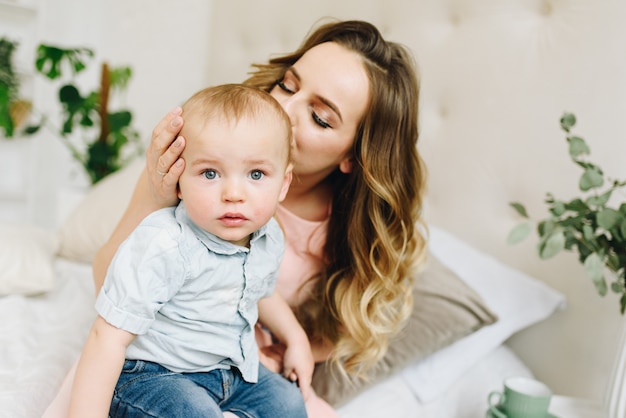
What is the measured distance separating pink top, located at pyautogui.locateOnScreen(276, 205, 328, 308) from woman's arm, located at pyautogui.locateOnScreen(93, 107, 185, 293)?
1.17 ft

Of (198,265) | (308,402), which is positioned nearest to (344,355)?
(308,402)

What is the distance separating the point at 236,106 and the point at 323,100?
346mm

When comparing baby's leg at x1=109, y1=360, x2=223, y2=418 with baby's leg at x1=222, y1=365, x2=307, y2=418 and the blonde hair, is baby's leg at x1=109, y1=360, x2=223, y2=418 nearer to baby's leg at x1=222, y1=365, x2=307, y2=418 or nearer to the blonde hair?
baby's leg at x1=222, y1=365, x2=307, y2=418

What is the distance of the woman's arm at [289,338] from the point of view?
1136 millimetres

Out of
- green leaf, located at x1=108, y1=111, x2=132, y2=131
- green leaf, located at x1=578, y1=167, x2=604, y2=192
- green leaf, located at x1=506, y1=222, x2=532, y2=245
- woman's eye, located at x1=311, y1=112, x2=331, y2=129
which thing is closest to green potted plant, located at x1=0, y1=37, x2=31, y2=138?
green leaf, located at x1=108, y1=111, x2=132, y2=131

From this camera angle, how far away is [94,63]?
2736mm

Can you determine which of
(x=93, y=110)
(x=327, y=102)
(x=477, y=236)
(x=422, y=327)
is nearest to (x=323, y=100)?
(x=327, y=102)

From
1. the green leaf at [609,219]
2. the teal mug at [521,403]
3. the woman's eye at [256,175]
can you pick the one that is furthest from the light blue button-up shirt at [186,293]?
the green leaf at [609,219]

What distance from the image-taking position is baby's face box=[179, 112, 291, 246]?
826 millimetres

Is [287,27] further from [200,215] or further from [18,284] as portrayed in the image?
[200,215]

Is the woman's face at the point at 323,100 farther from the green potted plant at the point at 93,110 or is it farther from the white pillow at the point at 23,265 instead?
the green potted plant at the point at 93,110

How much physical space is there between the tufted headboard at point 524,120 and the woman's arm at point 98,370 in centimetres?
113

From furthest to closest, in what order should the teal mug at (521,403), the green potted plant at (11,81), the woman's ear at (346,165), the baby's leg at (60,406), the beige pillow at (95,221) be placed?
the green potted plant at (11,81), the beige pillow at (95,221), the woman's ear at (346,165), the teal mug at (521,403), the baby's leg at (60,406)

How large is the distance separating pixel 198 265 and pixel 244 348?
0.59 ft
